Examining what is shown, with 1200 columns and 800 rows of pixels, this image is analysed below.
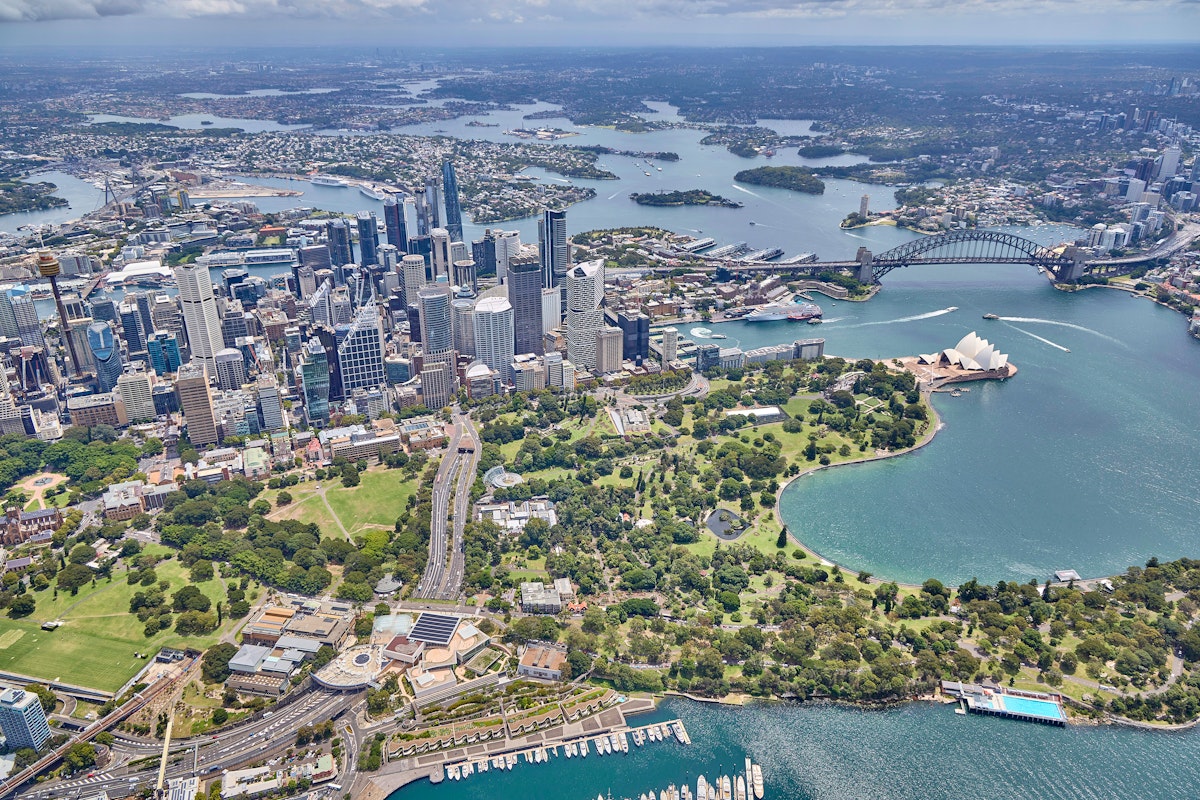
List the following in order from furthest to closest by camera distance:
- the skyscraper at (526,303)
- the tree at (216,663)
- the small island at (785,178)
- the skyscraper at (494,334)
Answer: the small island at (785,178), the skyscraper at (526,303), the skyscraper at (494,334), the tree at (216,663)

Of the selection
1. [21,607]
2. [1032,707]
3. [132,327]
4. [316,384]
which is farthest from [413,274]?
[1032,707]

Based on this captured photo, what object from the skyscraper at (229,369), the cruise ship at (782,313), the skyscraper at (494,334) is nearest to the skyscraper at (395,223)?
the skyscraper at (494,334)

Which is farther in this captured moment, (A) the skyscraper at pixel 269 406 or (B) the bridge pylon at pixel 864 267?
(B) the bridge pylon at pixel 864 267

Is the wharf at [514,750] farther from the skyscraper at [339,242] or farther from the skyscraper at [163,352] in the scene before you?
the skyscraper at [339,242]

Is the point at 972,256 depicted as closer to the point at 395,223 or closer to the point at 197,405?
the point at 395,223

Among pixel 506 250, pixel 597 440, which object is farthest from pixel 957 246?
pixel 597 440

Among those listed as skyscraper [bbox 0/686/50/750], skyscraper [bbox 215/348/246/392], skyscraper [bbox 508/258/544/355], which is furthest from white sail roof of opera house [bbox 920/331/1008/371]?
skyscraper [bbox 0/686/50/750]

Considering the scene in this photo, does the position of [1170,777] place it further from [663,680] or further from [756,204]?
[756,204]
